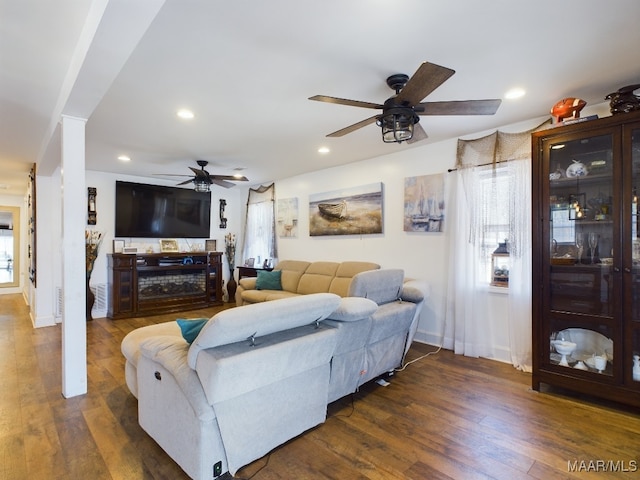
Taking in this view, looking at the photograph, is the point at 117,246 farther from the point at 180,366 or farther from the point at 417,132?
the point at 417,132

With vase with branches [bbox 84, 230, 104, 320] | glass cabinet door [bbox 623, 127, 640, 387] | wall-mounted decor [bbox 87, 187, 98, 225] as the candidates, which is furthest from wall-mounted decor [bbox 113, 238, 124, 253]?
glass cabinet door [bbox 623, 127, 640, 387]

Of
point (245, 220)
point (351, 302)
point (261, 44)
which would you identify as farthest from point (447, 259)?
point (245, 220)

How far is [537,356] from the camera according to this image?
2.80 metres

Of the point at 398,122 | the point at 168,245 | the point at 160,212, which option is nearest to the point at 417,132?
the point at 398,122

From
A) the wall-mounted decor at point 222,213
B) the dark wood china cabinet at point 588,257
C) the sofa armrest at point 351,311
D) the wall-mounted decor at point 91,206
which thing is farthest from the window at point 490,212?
the wall-mounted decor at point 91,206

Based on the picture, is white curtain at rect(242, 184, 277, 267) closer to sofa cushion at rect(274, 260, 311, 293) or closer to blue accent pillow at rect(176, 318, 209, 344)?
sofa cushion at rect(274, 260, 311, 293)

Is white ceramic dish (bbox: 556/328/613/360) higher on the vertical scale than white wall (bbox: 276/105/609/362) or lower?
lower

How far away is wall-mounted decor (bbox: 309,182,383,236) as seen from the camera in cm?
472

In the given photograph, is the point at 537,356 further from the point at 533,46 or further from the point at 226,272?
the point at 226,272

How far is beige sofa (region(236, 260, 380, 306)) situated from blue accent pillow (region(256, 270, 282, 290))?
55mm

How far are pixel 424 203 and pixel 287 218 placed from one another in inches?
109

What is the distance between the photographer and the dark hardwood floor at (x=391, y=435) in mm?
1829

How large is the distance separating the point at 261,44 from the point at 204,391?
6.63ft

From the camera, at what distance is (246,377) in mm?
1692
